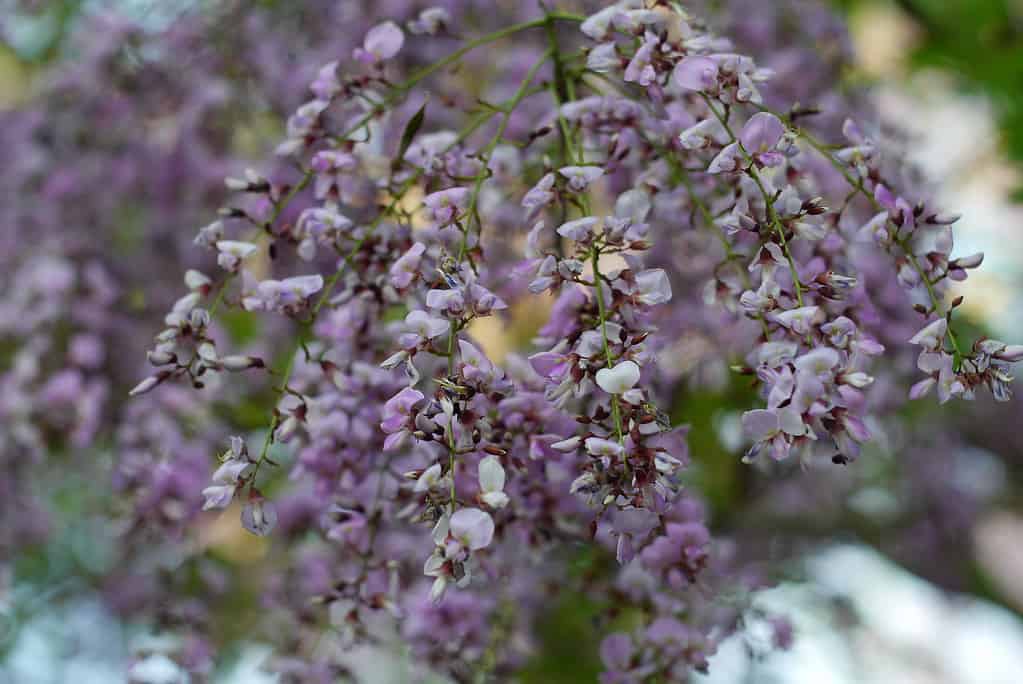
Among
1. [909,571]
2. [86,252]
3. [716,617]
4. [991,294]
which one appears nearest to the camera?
[716,617]

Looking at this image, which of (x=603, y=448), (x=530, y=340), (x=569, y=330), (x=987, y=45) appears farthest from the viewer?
(x=987, y=45)

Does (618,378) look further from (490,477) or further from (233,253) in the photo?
(233,253)

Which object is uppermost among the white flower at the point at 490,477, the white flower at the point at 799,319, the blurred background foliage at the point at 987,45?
the white flower at the point at 799,319

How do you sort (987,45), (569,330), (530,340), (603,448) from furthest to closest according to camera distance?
(987,45), (530,340), (569,330), (603,448)

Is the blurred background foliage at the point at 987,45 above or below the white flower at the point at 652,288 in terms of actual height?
below

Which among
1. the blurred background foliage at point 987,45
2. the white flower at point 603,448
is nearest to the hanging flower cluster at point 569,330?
the white flower at point 603,448

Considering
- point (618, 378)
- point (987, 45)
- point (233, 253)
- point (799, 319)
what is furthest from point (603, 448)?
point (987, 45)

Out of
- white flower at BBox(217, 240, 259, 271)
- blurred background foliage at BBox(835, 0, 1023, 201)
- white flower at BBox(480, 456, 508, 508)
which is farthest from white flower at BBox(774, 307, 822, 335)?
blurred background foliage at BBox(835, 0, 1023, 201)

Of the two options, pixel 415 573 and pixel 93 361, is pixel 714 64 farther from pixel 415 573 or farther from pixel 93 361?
pixel 93 361

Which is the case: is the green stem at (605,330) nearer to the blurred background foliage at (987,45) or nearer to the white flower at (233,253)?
the white flower at (233,253)

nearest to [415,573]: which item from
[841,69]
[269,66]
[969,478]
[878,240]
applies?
[878,240]

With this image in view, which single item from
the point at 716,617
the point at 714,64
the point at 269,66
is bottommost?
the point at 716,617
